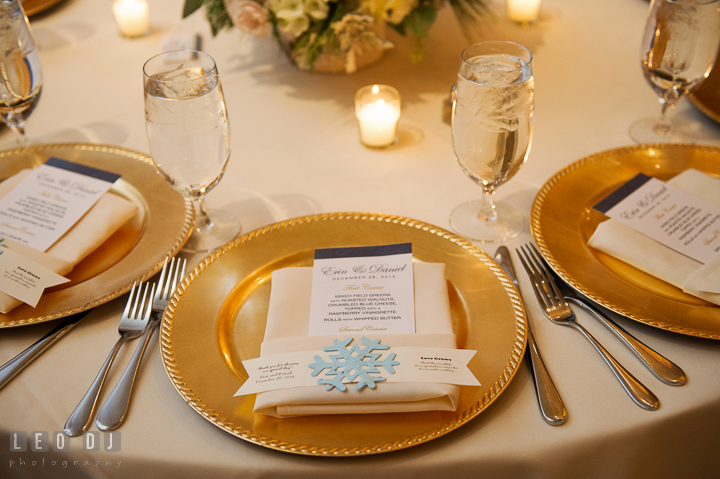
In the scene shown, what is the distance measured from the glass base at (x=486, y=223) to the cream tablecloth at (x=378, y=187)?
24 millimetres

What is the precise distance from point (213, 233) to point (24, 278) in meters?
0.31

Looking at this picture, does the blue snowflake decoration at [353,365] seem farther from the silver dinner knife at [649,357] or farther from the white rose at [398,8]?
the white rose at [398,8]

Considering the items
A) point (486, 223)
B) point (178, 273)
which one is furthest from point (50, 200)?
point (486, 223)

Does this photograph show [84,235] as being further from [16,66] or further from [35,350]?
[16,66]

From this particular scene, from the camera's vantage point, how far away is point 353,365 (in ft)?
2.26

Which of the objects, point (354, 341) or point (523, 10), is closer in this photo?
point (354, 341)

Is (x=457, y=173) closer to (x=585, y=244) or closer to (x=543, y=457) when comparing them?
(x=585, y=244)

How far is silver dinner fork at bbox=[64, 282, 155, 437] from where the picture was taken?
2.28 ft

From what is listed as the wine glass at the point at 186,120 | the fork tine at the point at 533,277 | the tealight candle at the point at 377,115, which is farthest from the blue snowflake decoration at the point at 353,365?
the tealight candle at the point at 377,115

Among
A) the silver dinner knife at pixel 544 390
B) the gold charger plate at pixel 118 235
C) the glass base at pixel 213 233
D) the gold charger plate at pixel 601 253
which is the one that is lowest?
the glass base at pixel 213 233

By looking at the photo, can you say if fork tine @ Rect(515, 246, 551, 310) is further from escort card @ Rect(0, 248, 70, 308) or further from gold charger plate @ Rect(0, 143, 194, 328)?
escort card @ Rect(0, 248, 70, 308)

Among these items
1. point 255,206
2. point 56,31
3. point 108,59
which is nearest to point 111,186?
point 255,206

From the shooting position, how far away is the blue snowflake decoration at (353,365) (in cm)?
67

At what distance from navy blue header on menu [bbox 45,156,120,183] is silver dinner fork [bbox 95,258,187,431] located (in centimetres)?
23
